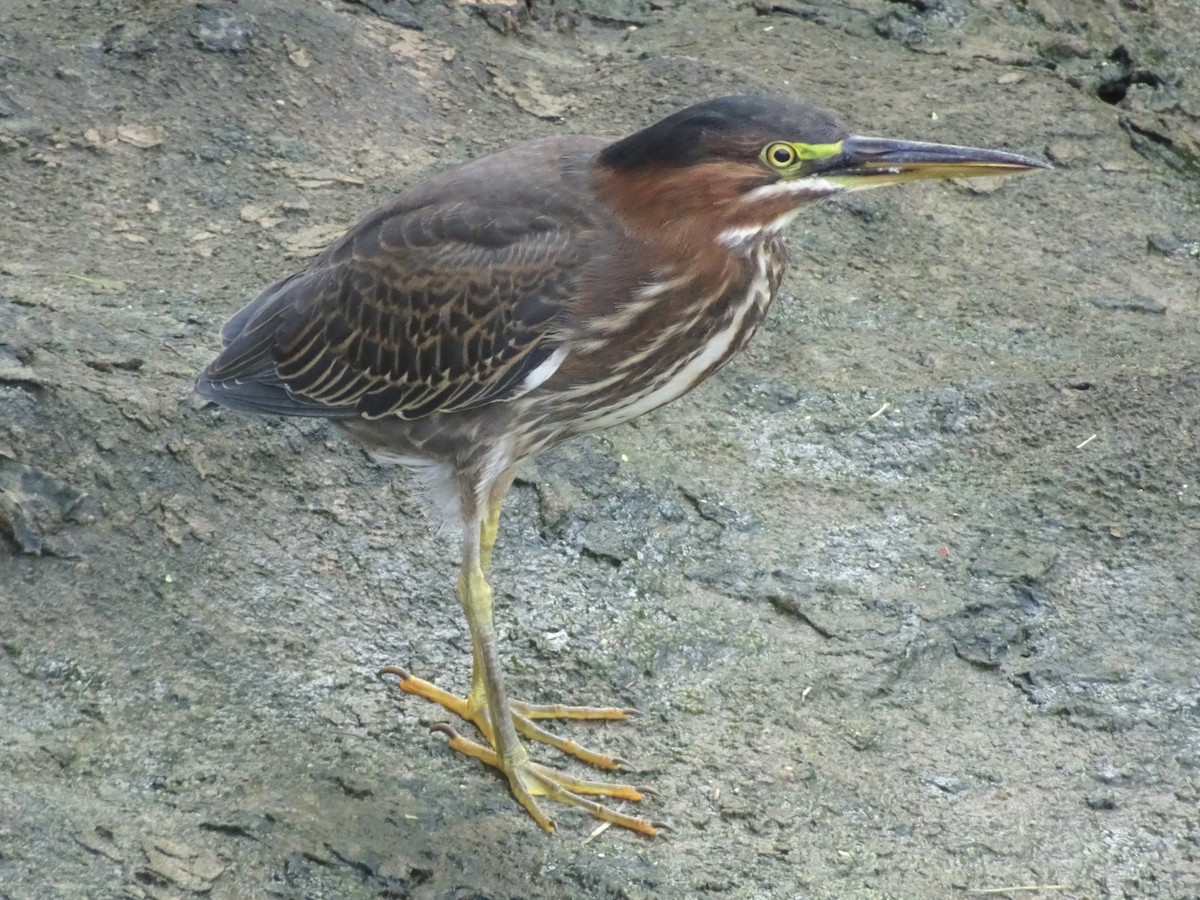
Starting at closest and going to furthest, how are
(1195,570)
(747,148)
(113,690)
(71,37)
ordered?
(747,148) < (113,690) < (1195,570) < (71,37)

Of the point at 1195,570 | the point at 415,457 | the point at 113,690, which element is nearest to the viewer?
the point at 113,690

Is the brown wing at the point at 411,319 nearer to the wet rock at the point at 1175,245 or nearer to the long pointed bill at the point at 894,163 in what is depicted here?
the long pointed bill at the point at 894,163

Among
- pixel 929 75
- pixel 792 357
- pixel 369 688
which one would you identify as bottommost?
pixel 369 688

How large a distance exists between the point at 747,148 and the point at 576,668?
5.82ft

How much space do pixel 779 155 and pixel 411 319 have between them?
116 centimetres

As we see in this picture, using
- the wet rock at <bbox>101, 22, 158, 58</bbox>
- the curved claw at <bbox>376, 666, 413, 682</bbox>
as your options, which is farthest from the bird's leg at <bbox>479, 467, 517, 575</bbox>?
the wet rock at <bbox>101, 22, 158, 58</bbox>

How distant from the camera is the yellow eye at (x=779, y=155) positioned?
145 inches

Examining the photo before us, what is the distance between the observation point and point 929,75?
291 inches

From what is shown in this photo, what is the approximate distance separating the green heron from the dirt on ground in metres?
0.35

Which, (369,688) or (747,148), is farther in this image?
(369,688)

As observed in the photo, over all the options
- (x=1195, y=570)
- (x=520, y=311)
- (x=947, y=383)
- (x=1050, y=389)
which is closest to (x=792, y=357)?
(x=947, y=383)

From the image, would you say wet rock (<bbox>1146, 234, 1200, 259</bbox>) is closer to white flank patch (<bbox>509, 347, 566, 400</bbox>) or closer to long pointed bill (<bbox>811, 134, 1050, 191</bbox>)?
long pointed bill (<bbox>811, 134, 1050, 191</bbox>)

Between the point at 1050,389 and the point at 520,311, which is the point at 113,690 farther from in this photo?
the point at 1050,389

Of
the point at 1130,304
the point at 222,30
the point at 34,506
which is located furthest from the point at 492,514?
the point at 222,30
